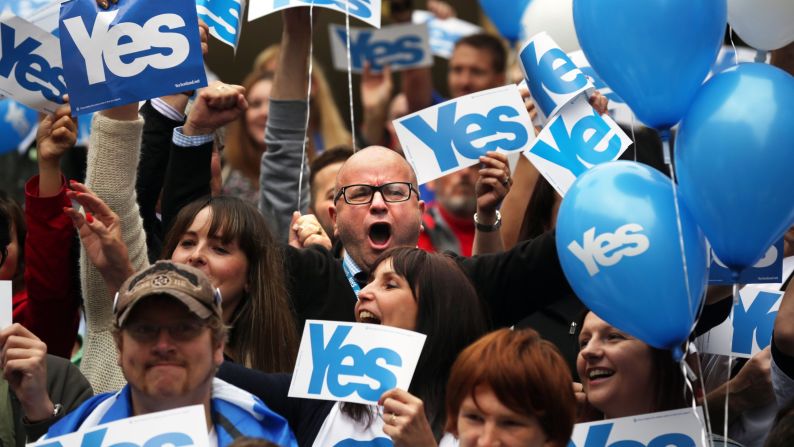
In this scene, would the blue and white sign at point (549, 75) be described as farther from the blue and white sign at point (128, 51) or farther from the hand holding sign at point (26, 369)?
the hand holding sign at point (26, 369)

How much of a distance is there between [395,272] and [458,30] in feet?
14.9

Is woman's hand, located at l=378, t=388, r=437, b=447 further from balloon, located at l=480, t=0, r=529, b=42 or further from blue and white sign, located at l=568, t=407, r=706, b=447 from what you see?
balloon, located at l=480, t=0, r=529, b=42

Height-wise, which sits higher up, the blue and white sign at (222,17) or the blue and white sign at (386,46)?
the blue and white sign at (222,17)

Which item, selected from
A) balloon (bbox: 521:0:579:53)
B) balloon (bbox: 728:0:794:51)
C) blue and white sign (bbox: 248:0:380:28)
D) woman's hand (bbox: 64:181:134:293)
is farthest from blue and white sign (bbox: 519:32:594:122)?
woman's hand (bbox: 64:181:134:293)

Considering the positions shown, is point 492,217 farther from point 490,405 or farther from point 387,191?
point 490,405

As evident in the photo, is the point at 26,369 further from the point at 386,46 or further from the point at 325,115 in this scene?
the point at 325,115

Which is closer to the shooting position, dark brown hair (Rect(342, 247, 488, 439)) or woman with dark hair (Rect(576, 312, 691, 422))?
dark brown hair (Rect(342, 247, 488, 439))

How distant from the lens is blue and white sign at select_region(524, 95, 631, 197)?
15.9ft

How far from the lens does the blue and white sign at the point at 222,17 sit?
5453 millimetres

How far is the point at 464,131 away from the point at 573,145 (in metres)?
0.57

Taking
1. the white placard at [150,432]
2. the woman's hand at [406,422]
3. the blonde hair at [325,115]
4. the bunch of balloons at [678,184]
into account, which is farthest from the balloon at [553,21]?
the white placard at [150,432]

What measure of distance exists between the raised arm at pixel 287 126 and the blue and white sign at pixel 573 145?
3.18 ft

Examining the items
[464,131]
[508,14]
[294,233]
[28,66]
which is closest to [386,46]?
[508,14]

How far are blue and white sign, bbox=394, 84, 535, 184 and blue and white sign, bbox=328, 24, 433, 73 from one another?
1818 mm
